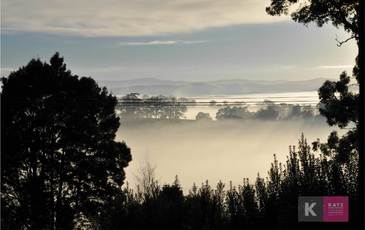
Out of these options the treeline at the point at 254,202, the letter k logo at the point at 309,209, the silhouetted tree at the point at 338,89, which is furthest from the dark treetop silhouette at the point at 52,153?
the letter k logo at the point at 309,209

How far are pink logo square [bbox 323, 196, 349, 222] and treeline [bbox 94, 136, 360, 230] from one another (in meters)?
0.24

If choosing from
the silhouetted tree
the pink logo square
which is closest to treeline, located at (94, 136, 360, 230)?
the pink logo square

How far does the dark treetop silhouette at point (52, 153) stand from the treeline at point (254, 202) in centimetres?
2351

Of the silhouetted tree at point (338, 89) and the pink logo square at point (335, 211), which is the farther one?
the silhouetted tree at point (338, 89)

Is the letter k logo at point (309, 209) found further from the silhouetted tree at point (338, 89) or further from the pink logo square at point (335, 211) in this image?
the silhouetted tree at point (338, 89)

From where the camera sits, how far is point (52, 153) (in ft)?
115

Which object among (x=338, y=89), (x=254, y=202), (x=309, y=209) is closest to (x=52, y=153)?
(x=338, y=89)

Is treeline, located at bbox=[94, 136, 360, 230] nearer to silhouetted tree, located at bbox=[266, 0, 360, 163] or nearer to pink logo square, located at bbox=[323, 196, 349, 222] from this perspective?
pink logo square, located at bbox=[323, 196, 349, 222]

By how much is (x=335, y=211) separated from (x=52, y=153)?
29303mm

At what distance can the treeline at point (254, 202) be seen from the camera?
30.0ft

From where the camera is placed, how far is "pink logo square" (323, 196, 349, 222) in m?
8.09

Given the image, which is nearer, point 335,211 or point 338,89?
point 335,211

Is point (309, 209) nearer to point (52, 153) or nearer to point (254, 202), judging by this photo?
point (254, 202)

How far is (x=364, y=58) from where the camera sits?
5.00m
